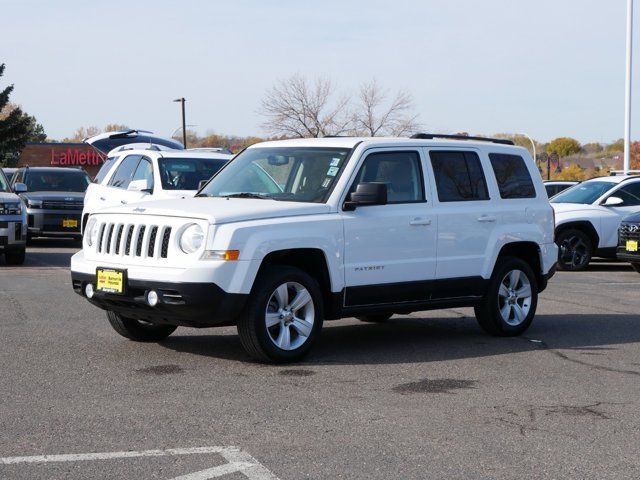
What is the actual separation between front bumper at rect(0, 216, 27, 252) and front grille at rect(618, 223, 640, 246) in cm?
Answer: 990

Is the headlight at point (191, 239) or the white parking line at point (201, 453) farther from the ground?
the headlight at point (191, 239)

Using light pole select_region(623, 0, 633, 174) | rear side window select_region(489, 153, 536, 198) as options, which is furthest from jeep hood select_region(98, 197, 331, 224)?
light pole select_region(623, 0, 633, 174)

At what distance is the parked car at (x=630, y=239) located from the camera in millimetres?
17703

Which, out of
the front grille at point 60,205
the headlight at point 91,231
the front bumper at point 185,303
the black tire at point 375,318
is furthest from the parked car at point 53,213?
the front bumper at point 185,303

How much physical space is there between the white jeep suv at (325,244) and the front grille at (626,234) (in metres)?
7.20

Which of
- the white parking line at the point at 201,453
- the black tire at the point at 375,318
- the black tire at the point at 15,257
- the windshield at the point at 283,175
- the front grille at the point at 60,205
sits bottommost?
the black tire at the point at 375,318

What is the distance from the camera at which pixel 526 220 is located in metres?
10.7

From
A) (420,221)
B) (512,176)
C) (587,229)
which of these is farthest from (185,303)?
(587,229)

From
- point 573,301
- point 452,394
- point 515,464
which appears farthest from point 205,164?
point 515,464

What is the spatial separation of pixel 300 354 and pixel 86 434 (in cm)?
274

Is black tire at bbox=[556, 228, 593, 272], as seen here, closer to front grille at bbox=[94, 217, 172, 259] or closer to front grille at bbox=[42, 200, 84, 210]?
front grille at bbox=[42, 200, 84, 210]

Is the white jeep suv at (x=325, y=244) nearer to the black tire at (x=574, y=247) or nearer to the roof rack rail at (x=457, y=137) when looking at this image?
the roof rack rail at (x=457, y=137)

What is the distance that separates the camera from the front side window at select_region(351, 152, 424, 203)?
9492mm

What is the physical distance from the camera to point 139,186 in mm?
16406
